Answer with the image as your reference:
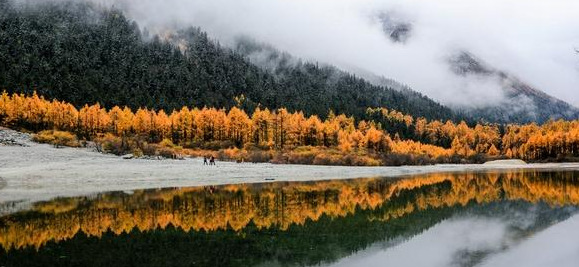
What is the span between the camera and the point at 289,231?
2230 cm

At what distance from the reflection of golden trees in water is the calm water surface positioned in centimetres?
7

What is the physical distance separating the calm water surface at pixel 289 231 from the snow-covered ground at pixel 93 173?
8.58 meters

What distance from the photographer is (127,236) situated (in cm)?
2066

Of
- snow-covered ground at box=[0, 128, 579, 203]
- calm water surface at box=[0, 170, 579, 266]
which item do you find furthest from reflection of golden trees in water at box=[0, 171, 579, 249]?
snow-covered ground at box=[0, 128, 579, 203]

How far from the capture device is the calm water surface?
16.6m

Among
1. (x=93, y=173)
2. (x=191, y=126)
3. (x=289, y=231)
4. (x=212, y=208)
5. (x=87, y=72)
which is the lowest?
(x=289, y=231)

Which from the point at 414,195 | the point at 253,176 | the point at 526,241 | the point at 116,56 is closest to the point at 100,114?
the point at 253,176

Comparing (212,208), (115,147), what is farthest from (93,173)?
(115,147)

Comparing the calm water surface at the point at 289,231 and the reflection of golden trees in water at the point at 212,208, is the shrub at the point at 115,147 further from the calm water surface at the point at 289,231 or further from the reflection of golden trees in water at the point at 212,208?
the calm water surface at the point at 289,231

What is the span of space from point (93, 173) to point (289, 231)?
35613mm

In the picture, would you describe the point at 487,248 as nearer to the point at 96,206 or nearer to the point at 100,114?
the point at 96,206

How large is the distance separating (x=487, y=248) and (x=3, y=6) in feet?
695

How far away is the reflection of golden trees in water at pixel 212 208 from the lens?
2294 cm

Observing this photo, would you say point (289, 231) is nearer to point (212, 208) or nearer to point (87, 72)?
point (212, 208)
